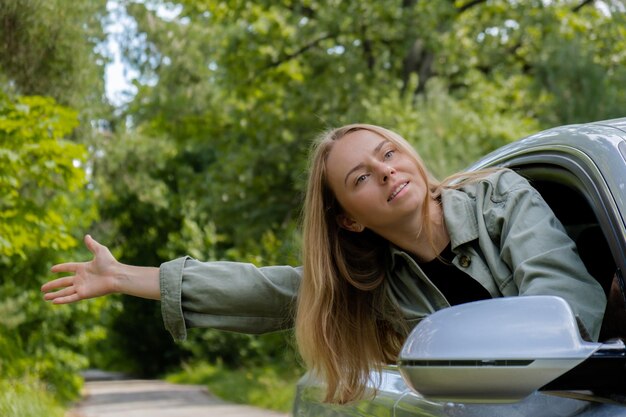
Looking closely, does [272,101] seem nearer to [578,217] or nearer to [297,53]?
[297,53]

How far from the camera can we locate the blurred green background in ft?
49.7

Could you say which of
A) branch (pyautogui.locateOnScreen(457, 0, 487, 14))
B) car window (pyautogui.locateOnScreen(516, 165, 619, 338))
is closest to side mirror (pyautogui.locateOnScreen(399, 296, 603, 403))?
car window (pyautogui.locateOnScreen(516, 165, 619, 338))

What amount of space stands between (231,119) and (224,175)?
1.36 metres

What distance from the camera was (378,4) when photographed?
61.3 ft

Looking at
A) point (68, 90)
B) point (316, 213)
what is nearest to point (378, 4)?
point (68, 90)

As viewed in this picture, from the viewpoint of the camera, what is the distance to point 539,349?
5.43 feet

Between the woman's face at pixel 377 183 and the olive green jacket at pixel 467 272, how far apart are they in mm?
80

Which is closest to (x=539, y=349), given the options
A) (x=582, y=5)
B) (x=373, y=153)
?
(x=373, y=153)

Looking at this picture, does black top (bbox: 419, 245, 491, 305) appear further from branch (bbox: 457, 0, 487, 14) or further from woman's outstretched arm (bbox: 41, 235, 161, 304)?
branch (bbox: 457, 0, 487, 14)

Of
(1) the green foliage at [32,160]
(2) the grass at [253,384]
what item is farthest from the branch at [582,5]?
(1) the green foliage at [32,160]

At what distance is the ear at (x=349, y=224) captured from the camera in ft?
8.88

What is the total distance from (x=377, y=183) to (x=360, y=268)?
287 millimetres

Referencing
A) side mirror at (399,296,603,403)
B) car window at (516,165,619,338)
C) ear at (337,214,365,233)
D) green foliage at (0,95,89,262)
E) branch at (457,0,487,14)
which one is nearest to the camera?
side mirror at (399,296,603,403)

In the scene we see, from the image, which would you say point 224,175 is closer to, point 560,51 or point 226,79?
point 226,79
